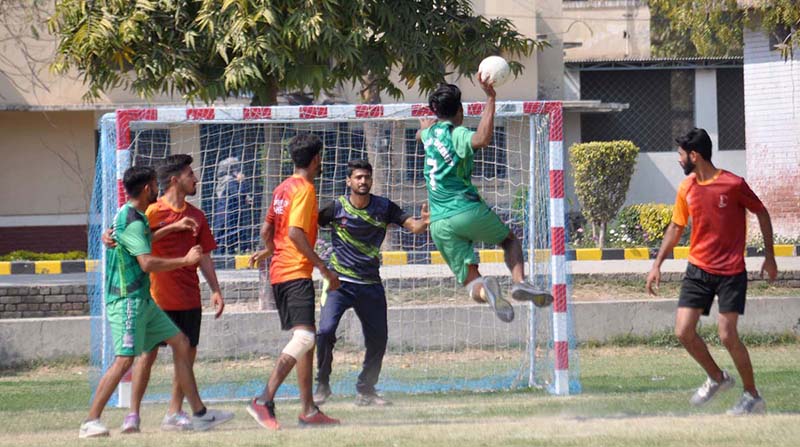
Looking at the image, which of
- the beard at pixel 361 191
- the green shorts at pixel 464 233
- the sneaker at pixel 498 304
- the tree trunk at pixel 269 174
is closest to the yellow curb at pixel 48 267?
the tree trunk at pixel 269 174

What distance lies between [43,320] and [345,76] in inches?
179

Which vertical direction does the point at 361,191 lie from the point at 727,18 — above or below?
below

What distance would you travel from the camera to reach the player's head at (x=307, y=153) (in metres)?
8.65

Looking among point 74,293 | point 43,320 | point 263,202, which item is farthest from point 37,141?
point 263,202

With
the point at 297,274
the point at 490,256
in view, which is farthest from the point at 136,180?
the point at 490,256

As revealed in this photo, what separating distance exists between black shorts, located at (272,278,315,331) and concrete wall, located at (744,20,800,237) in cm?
1464

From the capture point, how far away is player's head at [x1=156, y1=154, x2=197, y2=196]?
8766 mm

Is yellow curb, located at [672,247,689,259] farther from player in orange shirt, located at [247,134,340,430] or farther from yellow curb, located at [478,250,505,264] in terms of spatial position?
player in orange shirt, located at [247,134,340,430]

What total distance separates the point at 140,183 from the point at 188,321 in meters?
1.35

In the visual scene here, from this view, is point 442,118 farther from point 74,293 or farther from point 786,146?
point 786,146

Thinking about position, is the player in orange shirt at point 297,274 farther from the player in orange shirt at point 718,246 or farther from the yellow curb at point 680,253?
the yellow curb at point 680,253

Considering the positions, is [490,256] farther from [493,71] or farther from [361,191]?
[493,71]

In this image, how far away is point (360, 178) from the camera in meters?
9.87

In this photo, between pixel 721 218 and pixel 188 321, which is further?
pixel 188 321
